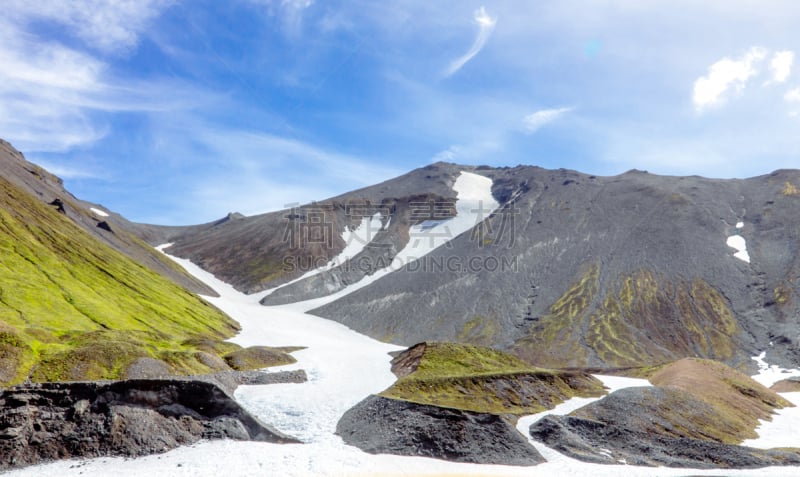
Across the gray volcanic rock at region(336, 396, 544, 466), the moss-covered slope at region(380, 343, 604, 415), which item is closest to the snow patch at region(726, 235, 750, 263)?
the moss-covered slope at region(380, 343, 604, 415)

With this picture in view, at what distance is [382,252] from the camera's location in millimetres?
182500

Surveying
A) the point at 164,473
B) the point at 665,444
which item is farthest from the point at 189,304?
the point at 665,444

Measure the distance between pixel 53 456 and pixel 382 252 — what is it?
6194 inches

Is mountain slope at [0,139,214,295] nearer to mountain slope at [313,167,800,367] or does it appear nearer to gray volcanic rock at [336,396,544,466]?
mountain slope at [313,167,800,367]

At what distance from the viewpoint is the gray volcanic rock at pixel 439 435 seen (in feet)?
104

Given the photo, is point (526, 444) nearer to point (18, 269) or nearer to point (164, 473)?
point (164, 473)

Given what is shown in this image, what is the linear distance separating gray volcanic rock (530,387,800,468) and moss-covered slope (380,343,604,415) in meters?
5.81

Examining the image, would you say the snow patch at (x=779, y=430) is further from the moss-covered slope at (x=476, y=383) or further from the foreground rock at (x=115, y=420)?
the foreground rock at (x=115, y=420)

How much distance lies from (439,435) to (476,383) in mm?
15231

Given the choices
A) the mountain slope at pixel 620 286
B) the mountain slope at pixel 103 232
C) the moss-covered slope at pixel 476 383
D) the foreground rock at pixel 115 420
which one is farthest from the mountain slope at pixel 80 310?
the mountain slope at pixel 620 286

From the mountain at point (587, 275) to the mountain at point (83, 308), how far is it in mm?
48526

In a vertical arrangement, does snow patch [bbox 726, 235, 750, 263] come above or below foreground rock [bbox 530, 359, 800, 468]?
above

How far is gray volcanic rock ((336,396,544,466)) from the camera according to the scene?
31844 mm

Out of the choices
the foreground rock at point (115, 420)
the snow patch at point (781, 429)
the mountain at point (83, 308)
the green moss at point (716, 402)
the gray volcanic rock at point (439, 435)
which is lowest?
the snow patch at point (781, 429)
